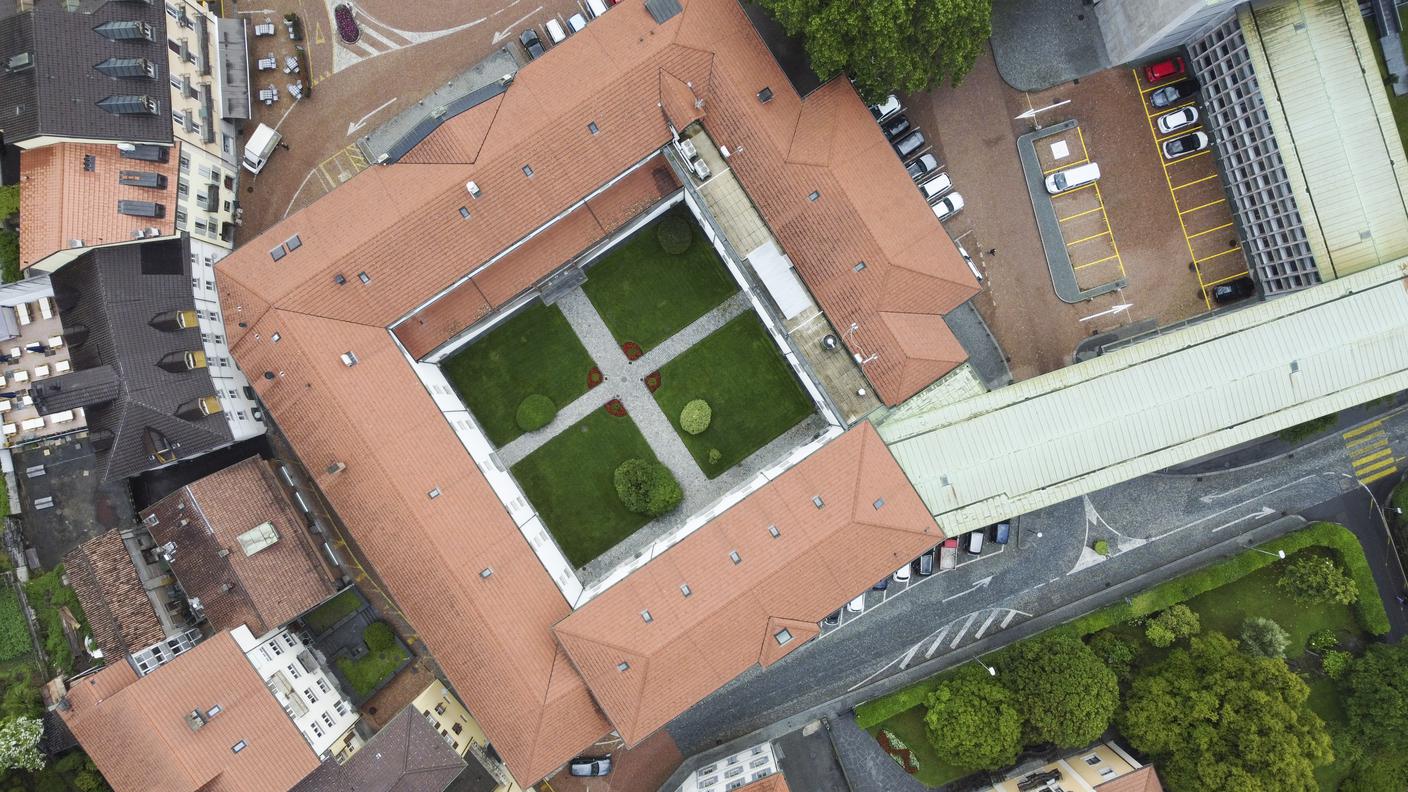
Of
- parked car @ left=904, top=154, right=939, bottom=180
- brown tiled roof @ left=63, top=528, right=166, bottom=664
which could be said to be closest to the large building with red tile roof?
parked car @ left=904, top=154, right=939, bottom=180

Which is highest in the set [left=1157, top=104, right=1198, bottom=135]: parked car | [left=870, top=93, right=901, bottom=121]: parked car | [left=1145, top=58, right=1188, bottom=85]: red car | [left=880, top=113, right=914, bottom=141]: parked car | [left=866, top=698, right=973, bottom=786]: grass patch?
[left=870, top=93, right=901, bottom=121]: parked car

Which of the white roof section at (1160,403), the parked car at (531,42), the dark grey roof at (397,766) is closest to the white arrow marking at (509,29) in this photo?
the parked car at (531,42)

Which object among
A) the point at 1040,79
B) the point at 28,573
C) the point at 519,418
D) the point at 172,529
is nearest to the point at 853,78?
the point at 1040,79

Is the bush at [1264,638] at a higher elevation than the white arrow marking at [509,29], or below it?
below

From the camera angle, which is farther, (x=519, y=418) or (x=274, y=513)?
(x=519, y=418)

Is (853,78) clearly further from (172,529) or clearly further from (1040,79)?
(172,529)

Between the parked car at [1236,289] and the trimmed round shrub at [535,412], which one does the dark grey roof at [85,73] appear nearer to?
the trimmed round shrub at [535,412]

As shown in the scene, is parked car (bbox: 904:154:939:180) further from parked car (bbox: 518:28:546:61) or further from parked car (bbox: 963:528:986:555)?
parked car (bbox: 518:28:546:61)
